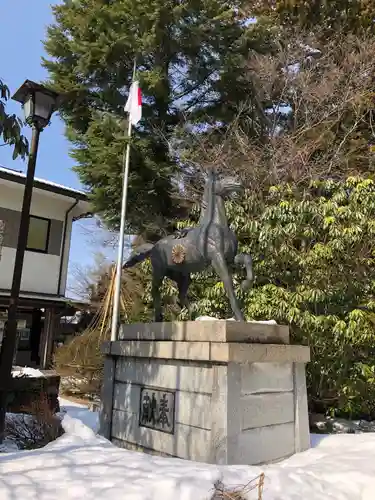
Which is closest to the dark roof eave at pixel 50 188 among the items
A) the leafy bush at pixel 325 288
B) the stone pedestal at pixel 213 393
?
the leafy bush at pixel 325 288

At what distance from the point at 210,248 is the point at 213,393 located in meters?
1.84

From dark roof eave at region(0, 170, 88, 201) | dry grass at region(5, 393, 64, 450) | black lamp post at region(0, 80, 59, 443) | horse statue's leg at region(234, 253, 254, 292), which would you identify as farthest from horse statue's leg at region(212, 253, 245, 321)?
dark roof eave at region(0, 170, 88, 201)

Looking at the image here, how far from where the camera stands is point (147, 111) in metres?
14.9

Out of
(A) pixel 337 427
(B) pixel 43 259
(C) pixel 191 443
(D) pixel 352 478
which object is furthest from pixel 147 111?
(D) pixel 352 478

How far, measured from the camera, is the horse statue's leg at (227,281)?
17.7 feet

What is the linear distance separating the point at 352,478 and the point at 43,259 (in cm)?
1284

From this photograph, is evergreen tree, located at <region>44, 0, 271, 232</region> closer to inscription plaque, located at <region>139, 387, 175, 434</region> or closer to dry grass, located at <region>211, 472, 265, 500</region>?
inscription plaque, located at <region>139, 387, 175, 434</region>

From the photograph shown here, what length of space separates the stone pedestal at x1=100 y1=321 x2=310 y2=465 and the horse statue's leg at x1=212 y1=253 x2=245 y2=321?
308mm

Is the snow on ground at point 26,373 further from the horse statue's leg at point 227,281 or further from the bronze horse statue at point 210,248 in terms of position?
the horse statue's leg at point 227,281

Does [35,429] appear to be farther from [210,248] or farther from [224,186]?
[224,186]

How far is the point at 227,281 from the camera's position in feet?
17.9

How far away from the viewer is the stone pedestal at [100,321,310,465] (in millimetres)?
4707

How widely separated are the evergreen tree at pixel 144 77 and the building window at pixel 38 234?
2.30 m

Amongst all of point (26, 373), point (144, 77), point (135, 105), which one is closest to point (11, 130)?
point (26, 373)
